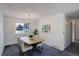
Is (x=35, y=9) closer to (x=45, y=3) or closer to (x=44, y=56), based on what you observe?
(x=45, y=3)

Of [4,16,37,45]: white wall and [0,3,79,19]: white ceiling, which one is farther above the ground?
[0,3,79,19]: white ceiling

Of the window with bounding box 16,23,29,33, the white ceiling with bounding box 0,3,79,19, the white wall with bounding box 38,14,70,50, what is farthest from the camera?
the white wall with bounding box 38,14,70,50

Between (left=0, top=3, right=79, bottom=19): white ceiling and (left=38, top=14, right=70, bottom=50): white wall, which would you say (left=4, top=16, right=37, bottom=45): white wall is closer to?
(left=0, top=3, right=79, bottom=19): white ceiling

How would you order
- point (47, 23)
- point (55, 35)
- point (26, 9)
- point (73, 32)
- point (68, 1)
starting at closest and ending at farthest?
point (68, 1) < point (26, 9) < point (47, 23) < point (55, 35) < point (73, 32)

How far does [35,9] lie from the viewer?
132 centimetres

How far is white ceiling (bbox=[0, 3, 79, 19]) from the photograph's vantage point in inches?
48.3

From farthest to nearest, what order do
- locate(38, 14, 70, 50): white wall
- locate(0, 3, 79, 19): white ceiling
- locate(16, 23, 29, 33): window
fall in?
locate(38, 14, 70, 50): white wall < locate(16, 23, 29, 33): window < locate(0, 3, 79, 19): white ceiling

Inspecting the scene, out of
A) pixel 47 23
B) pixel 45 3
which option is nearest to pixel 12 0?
pixel 45 3

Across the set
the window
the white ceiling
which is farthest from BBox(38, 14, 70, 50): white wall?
the window

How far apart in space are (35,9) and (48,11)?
0.86 ft

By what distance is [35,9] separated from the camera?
132 cm

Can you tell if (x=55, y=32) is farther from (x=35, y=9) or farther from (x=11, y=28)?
(x=11, y=28)

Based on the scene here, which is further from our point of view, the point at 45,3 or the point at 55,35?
the point at 55,35

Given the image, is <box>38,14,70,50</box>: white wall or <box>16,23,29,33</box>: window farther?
<box>38,14,70,50</box>: white wall
